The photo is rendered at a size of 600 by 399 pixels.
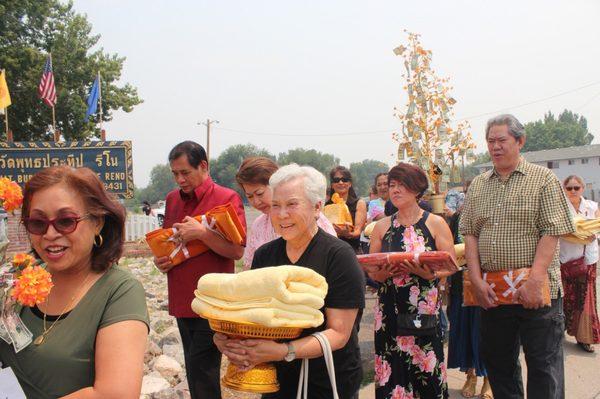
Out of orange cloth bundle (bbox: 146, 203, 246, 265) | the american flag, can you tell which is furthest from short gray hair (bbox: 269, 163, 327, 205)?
the american flag

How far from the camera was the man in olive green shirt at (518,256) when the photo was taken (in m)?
3.09

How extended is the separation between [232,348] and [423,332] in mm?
1928

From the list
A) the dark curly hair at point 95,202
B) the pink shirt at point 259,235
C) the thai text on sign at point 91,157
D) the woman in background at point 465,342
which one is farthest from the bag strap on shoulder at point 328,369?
the thai text on sign at point 91,157

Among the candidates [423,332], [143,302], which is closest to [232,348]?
[143,302]

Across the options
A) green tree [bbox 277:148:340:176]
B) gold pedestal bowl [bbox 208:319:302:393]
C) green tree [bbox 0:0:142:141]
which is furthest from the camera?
green tree [bbox 277:148:340:176]

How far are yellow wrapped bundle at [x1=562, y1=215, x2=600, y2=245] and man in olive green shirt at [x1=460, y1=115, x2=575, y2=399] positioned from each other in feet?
0.66

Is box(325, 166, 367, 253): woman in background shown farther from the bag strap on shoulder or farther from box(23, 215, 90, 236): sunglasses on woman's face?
box(23, 215, 90, 236): sunglasses on woman's face

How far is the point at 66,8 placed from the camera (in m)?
22.9

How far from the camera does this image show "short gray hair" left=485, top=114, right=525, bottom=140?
10.8 feet

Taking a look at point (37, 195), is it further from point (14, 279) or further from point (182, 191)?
point (182, 191)

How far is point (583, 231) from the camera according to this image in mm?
3328

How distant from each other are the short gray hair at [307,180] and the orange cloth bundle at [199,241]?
1183 millimetres

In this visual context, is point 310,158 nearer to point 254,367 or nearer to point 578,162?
point 578,162

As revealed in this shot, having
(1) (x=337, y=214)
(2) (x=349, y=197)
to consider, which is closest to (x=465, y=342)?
(1) (x=337, y=214)
